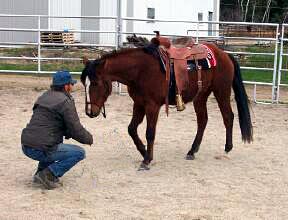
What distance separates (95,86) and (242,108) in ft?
6.75

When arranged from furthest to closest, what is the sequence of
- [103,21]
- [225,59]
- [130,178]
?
1. [103,21]
2. [225,59]
3. [130,178]

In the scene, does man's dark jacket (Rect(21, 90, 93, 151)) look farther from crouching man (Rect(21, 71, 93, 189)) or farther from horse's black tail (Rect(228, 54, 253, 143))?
horse's black tail (Rect(228, 54, 253, 143))

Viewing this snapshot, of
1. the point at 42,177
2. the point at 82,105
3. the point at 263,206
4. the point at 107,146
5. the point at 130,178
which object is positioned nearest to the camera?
the point at 263,206

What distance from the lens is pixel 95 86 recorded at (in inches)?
226

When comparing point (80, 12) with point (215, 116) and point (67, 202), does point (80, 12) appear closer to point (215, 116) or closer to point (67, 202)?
point (215, 116)

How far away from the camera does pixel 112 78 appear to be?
19.3 feet

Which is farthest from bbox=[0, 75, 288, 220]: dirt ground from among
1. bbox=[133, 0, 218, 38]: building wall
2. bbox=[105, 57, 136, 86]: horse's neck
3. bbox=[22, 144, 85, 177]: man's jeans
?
bbox=[133, 0, 218, 38]: building wall

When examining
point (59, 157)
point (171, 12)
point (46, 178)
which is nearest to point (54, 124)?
point (59, 157)

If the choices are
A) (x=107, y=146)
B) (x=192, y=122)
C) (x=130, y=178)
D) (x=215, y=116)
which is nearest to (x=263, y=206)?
(x=130, y=178)

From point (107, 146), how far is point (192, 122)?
6.74ft

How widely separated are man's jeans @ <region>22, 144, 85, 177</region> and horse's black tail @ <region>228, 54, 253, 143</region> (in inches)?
94.0

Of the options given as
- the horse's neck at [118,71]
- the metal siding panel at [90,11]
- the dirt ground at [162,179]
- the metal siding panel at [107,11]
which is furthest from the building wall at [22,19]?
the horse's neck at [118,71]

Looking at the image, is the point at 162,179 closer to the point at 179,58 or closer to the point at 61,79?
the point at 179,58

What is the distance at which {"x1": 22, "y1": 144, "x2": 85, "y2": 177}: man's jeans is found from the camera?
16.9ft
